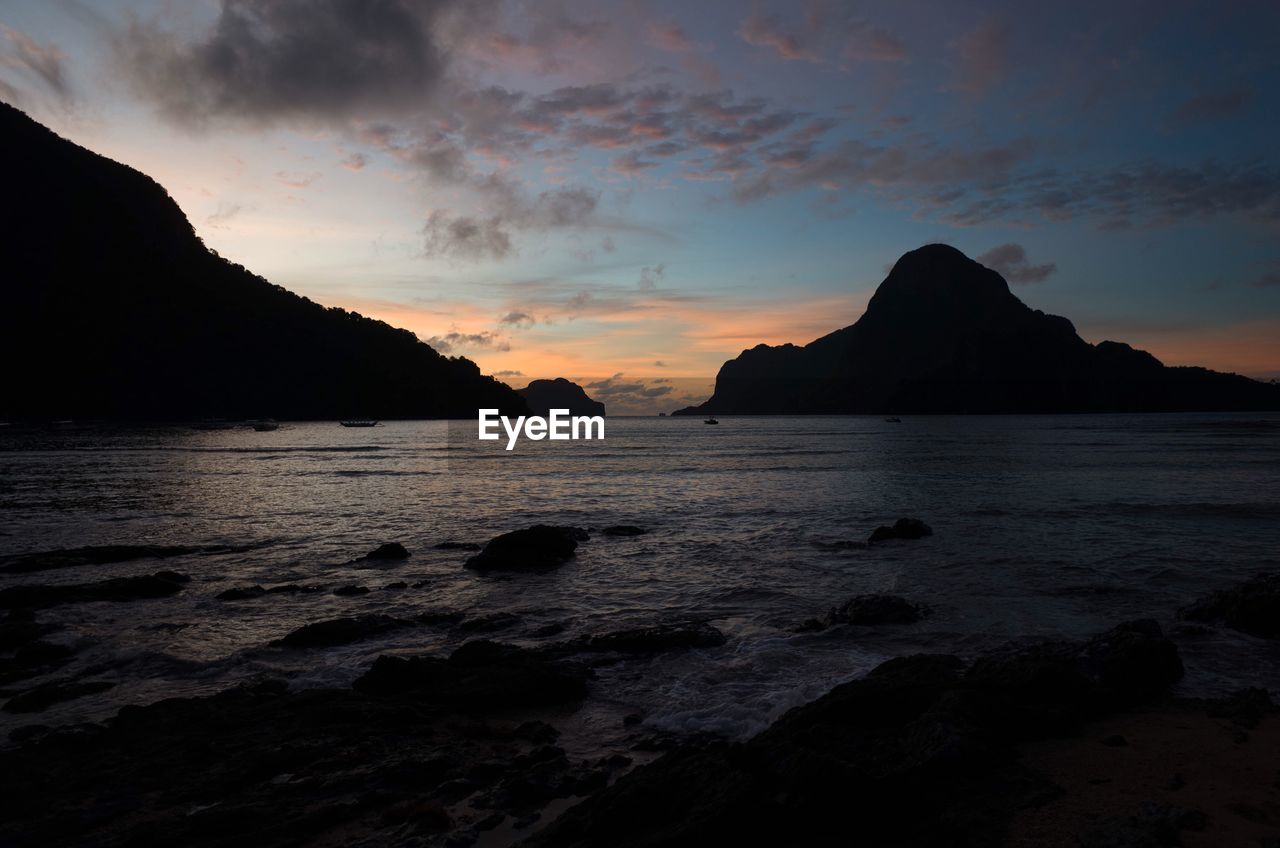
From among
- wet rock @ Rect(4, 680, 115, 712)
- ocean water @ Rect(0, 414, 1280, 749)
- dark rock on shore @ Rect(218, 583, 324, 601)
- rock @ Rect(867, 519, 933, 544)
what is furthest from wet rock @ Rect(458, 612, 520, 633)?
rock @ Rect(867, 519, 933, 544)

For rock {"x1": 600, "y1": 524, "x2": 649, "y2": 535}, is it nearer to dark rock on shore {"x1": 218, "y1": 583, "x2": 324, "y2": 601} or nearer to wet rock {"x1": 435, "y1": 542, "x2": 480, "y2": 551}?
wet rock {"x1": 435, "y1": 542, "x2": 480, "y2": 551}

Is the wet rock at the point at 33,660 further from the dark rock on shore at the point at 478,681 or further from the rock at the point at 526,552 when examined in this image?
the rock at the point at 526,552

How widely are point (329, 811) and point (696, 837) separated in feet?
14.4

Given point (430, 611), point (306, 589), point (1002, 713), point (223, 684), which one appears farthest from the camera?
point (306, 589)

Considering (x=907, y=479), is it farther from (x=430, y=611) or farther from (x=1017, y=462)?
(x=430, y=611)

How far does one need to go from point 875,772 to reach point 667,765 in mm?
2334

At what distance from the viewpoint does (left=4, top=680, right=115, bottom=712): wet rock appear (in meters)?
11.1

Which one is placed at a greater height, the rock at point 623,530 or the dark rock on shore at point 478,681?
the dark rock on shore at point 478,681

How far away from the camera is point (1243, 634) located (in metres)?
14.5

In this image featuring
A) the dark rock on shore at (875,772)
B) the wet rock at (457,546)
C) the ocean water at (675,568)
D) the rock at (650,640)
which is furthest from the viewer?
the wet rock at (457,546)

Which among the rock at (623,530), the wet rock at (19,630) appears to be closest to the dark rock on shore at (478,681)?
the wet rock at (19,630)

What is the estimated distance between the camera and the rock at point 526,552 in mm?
23344

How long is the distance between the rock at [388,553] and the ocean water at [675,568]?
117 cm

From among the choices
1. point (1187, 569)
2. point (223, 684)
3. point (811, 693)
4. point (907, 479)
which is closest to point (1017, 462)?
point (907, 479)
